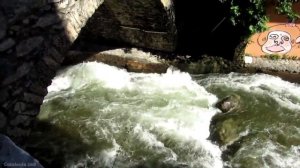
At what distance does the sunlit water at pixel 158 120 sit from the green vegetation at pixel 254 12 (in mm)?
1116

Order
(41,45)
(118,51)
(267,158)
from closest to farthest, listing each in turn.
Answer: (41,45) < (267,158) < (118,51)

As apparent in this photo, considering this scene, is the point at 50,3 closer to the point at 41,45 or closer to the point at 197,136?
the point at 41,45

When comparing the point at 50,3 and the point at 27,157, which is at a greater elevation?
the point at 50,3

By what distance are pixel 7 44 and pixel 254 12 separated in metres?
5.21

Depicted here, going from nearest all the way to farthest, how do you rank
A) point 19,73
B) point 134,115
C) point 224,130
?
point 19,73
point 224,130
point 134,115

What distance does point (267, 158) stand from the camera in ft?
18.5

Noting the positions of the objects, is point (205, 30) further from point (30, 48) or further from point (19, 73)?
point (19, 73)

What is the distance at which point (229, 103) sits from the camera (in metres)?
6.79

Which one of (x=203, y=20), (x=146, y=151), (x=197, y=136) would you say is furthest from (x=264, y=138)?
(x=203, y=20)

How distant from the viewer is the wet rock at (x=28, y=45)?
3.54m

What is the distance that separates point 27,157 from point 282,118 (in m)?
5.15

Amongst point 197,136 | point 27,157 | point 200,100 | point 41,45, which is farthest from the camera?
point 200,100

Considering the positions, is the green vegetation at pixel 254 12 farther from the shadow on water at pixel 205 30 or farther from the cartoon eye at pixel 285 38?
the cartoon eye at pixel 285 38

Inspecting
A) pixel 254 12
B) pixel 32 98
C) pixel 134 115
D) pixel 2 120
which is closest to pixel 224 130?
pixel 134 115
